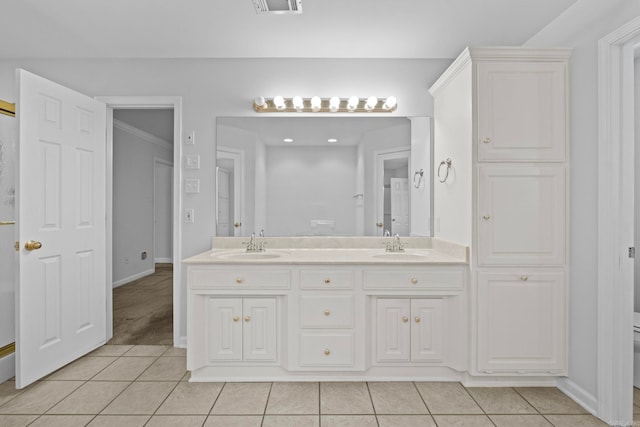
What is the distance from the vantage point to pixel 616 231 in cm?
194

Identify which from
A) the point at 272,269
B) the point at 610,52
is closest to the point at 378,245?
the point at 272,269

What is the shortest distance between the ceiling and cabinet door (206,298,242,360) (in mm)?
1820

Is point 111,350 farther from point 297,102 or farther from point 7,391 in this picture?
point 297,102

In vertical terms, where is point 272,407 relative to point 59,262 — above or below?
below

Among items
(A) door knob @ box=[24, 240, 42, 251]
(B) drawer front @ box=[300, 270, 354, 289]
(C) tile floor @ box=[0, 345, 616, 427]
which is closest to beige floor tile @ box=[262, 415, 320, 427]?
(C) tile floor @ box=[0, 345, 616, 427]

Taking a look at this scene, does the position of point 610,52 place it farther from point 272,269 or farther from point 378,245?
point 272,269

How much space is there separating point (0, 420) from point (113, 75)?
8.08 ft

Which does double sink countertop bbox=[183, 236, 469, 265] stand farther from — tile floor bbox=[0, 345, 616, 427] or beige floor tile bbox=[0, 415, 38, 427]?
beige floor tile bbox=[0, 415, 38, 427]

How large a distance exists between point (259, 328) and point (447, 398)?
47.3 inches

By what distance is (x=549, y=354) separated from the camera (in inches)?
90.7

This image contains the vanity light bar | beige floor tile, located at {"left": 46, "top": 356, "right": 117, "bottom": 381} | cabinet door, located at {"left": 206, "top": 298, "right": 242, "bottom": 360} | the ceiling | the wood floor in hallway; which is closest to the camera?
the ceiling

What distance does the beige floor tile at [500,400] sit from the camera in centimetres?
211

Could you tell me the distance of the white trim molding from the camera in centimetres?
193

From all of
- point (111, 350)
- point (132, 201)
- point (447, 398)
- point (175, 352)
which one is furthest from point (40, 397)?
point (132, 201)
